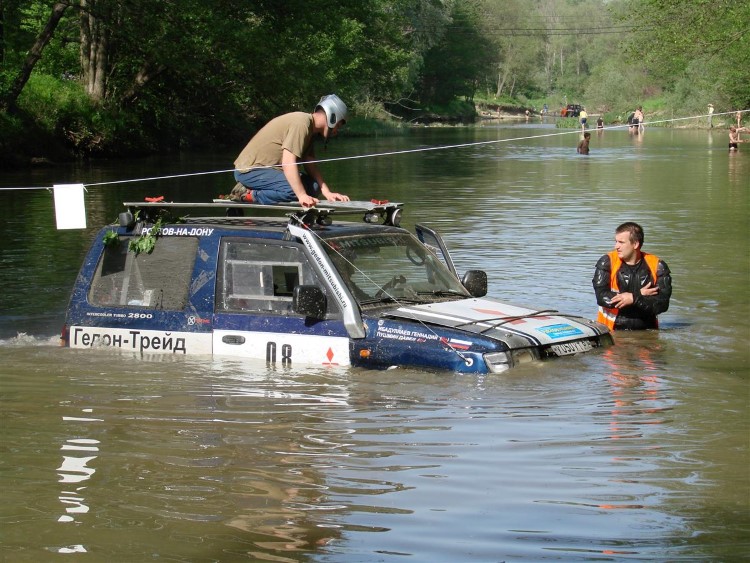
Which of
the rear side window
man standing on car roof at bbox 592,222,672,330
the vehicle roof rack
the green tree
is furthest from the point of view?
the green tree

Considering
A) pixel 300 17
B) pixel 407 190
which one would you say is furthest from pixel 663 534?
pixel 300 17

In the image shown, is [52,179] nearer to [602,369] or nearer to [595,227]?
[595,227]

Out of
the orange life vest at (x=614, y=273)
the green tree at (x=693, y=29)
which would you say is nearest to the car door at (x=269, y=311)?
the orange life vest at (x=614, y=273)

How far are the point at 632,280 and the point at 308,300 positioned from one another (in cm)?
389

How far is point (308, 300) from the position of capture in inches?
366

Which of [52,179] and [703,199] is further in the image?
[52,179]

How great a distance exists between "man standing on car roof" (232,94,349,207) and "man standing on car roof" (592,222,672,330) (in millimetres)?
2669

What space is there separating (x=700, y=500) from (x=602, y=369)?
131 inches

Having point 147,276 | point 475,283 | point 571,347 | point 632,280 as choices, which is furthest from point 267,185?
point 632,280

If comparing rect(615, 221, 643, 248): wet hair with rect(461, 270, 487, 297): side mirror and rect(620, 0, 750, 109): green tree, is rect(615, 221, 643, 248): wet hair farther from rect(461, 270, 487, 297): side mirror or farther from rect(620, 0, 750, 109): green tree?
rect(620, 0, 750, 109): green tree

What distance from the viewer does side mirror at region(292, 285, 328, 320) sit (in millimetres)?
9281

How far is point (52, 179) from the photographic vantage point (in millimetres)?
36688

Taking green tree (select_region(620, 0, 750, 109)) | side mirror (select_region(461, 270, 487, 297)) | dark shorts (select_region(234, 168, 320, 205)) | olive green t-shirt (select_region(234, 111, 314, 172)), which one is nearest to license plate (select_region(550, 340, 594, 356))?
side mirror (select_region(461, 270, 487, 297))

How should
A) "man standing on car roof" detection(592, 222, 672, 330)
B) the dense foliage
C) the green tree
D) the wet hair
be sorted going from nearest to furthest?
the wet hair, "man standing on car roof" detection(592, 222, 672, 330), the green tree, the dense foliage
